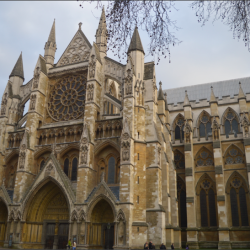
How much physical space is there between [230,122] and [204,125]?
2.92 meters

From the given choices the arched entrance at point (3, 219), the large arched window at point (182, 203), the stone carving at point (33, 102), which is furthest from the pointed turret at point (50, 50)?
the large arched window at point (182, 203)

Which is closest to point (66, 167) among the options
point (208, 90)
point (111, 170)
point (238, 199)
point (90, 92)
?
point (111, 170)

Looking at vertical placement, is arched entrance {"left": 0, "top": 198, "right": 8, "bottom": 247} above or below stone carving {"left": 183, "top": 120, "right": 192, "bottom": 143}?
below

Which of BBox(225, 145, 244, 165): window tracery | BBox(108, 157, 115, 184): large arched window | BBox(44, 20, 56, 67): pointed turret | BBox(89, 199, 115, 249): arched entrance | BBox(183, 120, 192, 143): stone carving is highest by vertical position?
BBox(44, 20, 56, 67): pointed turret

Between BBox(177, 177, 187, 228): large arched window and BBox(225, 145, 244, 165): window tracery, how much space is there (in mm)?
5206

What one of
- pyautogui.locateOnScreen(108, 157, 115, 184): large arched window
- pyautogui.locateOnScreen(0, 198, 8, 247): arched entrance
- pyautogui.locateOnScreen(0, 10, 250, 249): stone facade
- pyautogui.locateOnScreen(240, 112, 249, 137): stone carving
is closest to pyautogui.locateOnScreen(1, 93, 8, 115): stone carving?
pyautogui.locateOnScreen(0, 10, 250, 249): stone facade

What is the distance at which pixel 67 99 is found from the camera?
94.1 feet

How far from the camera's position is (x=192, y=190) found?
96.7 ft

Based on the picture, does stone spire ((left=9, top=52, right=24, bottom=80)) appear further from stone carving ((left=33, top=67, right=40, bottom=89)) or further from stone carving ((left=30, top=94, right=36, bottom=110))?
stone carving ((left=30, top=94, right=36, bottom=110))

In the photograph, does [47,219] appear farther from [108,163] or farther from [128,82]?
[128,82]

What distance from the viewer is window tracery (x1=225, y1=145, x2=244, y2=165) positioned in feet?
99.3

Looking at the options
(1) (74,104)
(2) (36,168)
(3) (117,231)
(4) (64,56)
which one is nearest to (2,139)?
(2) (36,168)

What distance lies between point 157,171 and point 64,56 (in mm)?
16111

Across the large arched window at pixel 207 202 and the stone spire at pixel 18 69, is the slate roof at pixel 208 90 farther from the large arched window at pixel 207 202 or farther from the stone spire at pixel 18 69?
the stone spire at pixel 18 69
